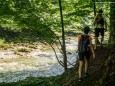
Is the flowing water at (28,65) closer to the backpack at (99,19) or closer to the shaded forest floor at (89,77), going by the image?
the shaded forest floor at (89,77)

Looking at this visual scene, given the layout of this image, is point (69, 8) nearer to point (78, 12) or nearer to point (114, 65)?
point (78, 12)

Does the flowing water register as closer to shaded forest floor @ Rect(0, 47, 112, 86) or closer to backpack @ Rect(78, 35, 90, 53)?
shaded forest floor @ Rect(0, 47, 112, 86)

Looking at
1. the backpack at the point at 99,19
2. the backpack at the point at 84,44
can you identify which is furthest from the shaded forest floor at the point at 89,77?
the backpack at the point at 99,19

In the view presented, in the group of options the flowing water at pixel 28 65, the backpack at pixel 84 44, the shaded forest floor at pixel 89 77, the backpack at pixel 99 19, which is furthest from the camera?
the flowing water at pixel 28 65

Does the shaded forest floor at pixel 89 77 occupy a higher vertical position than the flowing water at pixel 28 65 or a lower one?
higher

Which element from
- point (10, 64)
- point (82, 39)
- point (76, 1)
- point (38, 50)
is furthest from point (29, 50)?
point (82, 39)

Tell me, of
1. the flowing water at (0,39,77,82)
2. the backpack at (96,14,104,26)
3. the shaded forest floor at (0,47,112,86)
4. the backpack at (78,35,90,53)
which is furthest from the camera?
the flowing water at (0,39,77,82)

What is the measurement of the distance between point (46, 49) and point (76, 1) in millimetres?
19534

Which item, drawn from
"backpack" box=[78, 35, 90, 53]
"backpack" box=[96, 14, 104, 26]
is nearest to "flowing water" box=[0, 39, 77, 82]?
"backpack" box=[96, 14, 104, 26]

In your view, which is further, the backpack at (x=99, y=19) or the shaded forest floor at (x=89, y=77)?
the backpack at (x=99, y=19)

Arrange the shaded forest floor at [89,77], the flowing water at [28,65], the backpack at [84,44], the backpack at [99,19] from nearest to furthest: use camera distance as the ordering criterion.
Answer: the shaded forest floor at [89,77] → the backpack at [84,44] → the backpack at [99,19] → the flowing water at [28,65]

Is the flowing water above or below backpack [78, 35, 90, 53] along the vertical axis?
below

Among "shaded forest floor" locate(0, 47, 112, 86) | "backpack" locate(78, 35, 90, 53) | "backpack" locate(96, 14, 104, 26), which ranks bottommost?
"shaded forest floor" locate(0, 47, 112, 86)

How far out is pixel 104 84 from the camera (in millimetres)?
9109
